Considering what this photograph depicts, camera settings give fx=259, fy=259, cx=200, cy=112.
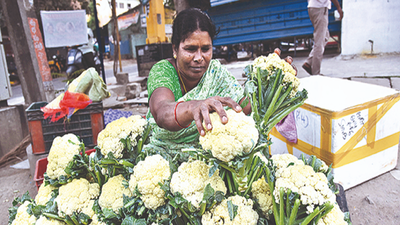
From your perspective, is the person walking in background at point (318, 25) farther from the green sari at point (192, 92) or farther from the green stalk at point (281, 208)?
the green stalk at point (281, 208)

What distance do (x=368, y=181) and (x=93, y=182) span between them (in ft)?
7.52

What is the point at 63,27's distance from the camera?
528 cm

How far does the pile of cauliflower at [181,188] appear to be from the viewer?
110 centimetres

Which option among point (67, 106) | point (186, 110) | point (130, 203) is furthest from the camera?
point (67, 106)

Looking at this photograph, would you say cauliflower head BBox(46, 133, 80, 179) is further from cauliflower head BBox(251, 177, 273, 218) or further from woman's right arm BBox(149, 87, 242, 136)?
cauliflower head BBox(251, 177, 273, 218)

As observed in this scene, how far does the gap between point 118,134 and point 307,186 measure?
99 cm

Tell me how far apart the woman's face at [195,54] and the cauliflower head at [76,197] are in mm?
929

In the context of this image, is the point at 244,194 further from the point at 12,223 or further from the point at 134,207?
the point at 12,223

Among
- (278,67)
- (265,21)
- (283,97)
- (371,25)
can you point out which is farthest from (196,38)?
(265,21)


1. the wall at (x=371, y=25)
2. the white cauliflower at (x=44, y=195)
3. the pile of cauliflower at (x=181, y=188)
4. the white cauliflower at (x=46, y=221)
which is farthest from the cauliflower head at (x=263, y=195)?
the wall at (x=371, y=25)

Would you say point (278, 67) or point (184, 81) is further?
point (184, 81)

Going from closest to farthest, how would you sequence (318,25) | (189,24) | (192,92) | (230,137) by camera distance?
(230,137), (189,24), (192,92), (318,25)

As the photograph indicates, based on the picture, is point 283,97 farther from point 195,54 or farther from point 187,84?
point 187,84

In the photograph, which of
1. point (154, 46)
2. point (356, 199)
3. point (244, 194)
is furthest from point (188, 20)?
point (154, 46)
